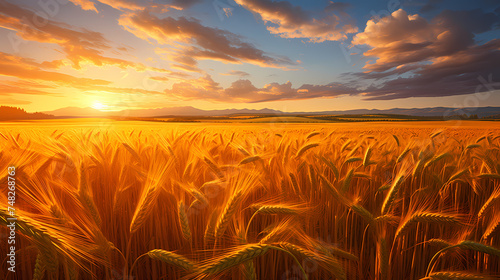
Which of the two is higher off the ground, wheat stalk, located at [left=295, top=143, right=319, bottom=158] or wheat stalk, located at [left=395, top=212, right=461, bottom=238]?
wheat stalk, located at [left=295, top=143, right=319, bottom=158]

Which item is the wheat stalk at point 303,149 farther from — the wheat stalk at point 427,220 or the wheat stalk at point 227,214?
the wheat stalk at point 227,214

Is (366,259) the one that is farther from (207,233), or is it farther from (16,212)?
(16,212)

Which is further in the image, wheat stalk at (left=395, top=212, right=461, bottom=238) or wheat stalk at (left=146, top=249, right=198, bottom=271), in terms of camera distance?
wheat stalk at (left=395, top=212, right=461, bottom=238)

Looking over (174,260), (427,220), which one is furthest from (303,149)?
(174,260)

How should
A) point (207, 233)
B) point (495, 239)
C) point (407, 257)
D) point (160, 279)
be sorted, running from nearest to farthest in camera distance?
point (207, 233) < point (160, 279) < point (407, 257) < point (495, 239)

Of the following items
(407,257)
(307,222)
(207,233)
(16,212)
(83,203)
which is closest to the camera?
(16,212)

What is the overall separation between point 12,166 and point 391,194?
2.56m

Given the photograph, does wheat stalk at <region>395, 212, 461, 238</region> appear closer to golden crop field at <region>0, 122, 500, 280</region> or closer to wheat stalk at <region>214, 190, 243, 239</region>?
golden crop field at <region>0, 122, 500, 280</region>

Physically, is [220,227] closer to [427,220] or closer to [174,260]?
[174,260]

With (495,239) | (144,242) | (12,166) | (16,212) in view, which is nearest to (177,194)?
(144,242)

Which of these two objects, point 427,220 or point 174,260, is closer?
point 174,260

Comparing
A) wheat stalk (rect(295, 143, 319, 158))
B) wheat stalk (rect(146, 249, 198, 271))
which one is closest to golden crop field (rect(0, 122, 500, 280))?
wheat stalk (rect(146, 249, 198, 271))

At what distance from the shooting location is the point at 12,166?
147 cm

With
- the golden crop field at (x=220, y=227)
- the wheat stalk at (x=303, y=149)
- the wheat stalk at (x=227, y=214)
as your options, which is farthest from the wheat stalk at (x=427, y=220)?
the wheat stalk at (x=303, y=149)
